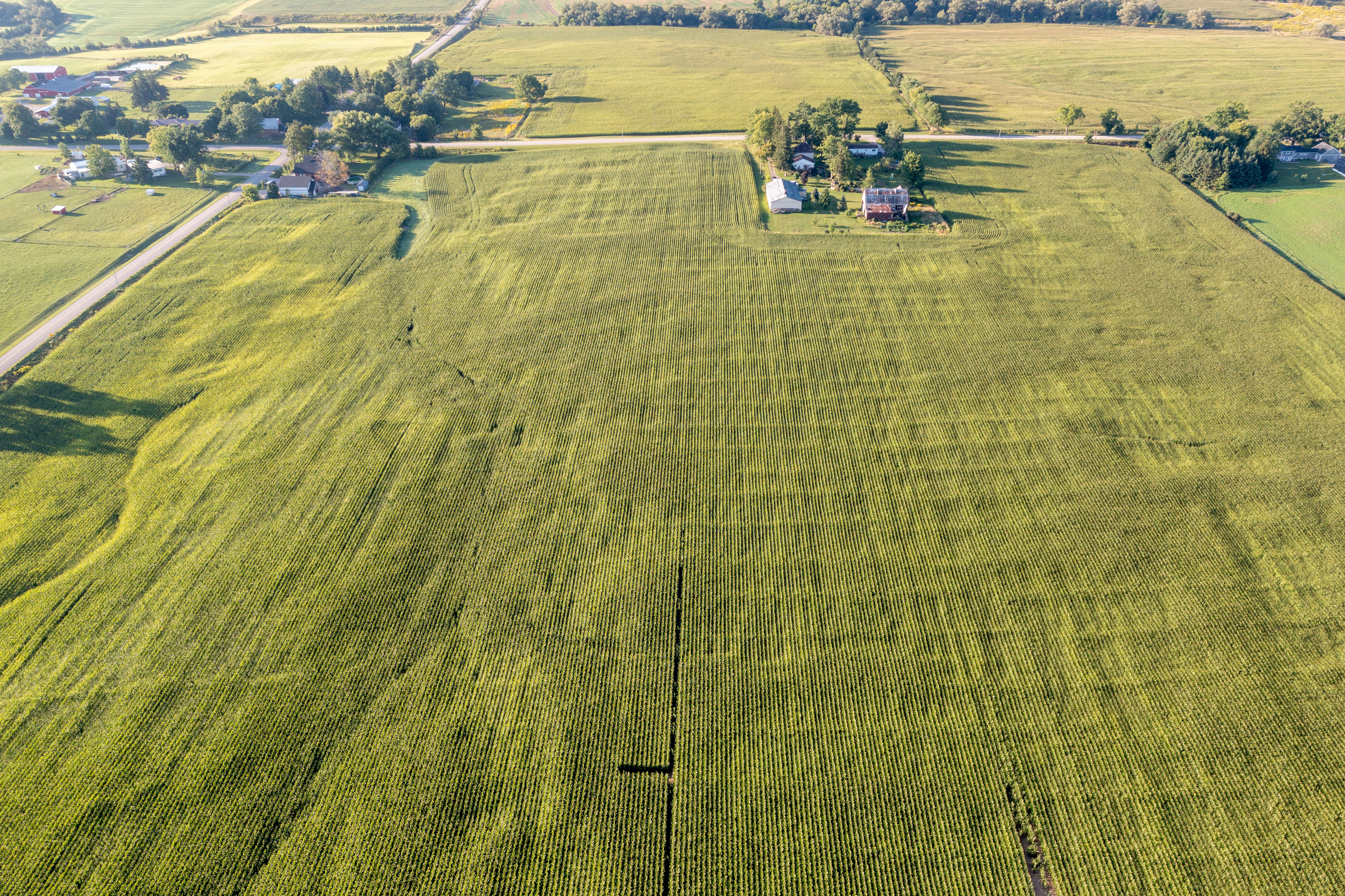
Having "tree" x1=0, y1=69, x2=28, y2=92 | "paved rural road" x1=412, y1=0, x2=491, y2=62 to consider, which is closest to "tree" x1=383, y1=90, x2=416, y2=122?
"paved rural road" x1=412, y1=0, x2=491, y2=62

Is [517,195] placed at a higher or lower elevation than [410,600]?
higher

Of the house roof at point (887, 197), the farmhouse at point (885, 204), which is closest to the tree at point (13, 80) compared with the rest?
the house roof at point (887, 197)

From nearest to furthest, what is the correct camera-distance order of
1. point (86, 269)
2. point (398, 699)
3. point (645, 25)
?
point (398, 699)
point (86, 269)
point (645, 25)

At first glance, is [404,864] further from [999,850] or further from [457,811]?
[999,850]

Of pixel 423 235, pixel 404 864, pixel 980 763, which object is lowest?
pixel 404 864

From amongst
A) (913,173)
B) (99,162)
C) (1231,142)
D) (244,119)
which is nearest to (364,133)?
(244,119)

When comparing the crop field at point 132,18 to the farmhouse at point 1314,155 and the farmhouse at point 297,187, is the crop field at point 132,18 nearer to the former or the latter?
the farmhouse at point 297,187

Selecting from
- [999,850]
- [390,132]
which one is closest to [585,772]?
[999,850]
